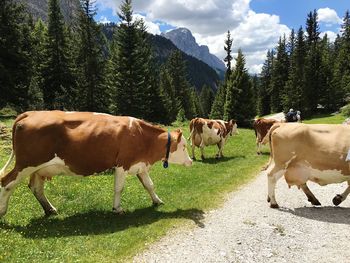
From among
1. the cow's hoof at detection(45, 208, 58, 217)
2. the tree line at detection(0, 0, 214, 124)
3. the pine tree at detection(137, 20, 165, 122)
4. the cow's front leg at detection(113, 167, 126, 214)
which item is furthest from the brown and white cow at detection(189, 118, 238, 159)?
the pine tree at detection(137, 20, 165, 122)

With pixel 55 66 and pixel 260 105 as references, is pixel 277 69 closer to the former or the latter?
pixel 260 105

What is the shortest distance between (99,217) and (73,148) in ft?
6.64

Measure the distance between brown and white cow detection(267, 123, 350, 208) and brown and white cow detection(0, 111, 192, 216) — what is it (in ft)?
12.3

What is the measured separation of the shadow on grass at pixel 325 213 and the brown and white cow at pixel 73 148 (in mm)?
4344

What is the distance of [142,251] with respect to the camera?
8406 mm

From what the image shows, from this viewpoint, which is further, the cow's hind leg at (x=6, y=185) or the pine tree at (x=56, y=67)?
the pine tree at (x=56, y=67)

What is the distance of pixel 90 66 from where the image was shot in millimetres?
51531

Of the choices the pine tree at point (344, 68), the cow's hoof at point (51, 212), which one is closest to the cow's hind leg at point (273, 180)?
the cow's hoof at point (51, 212)

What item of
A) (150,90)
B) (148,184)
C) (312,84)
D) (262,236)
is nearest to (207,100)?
(312,84)

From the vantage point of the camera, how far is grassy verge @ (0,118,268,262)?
8.39 m

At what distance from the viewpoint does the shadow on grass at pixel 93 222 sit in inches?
377

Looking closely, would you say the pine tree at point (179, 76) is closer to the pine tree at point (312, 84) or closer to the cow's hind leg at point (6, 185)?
the pine tree at point (312, 84)

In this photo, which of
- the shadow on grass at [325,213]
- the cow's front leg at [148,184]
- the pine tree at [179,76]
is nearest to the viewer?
the shadow on grass at [325,213]

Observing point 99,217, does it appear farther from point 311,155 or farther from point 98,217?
point 311,155
